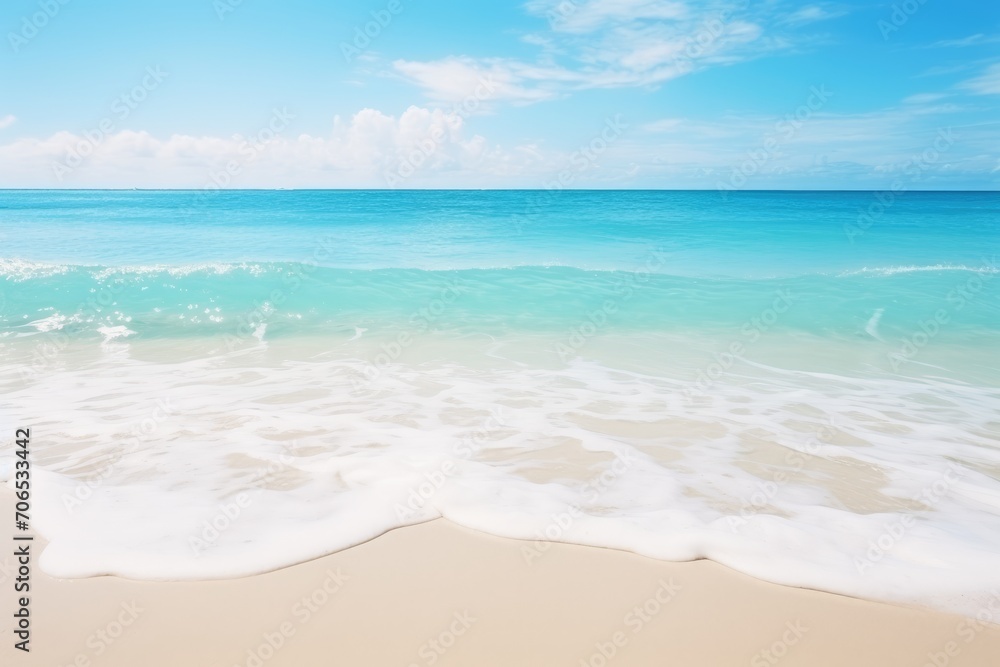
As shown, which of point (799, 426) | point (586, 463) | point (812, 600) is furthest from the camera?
point (799, 426)

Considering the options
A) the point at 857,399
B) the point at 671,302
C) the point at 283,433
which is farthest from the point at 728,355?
the point at 283,433

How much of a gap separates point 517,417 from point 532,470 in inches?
49.5

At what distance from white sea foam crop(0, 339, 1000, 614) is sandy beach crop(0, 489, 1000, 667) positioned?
17cm

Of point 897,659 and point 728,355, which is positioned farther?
point 728,355

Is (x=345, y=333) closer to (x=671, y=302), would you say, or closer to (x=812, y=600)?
(x=671, y=302)

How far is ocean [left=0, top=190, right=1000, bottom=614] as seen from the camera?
11.3ft

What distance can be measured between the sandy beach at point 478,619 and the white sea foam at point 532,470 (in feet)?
0.56

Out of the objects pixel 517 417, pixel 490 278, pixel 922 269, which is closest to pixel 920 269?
pixel 922 269

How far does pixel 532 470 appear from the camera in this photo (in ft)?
14.6

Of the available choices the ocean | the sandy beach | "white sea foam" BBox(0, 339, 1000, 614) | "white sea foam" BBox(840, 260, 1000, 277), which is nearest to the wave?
"white sea foam" BBox(840, 260, 1000, 277)

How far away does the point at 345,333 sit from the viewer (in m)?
9.95

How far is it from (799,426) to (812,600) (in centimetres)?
297

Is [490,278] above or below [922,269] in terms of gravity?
below

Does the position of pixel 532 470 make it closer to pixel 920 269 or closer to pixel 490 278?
pixel 490 278
